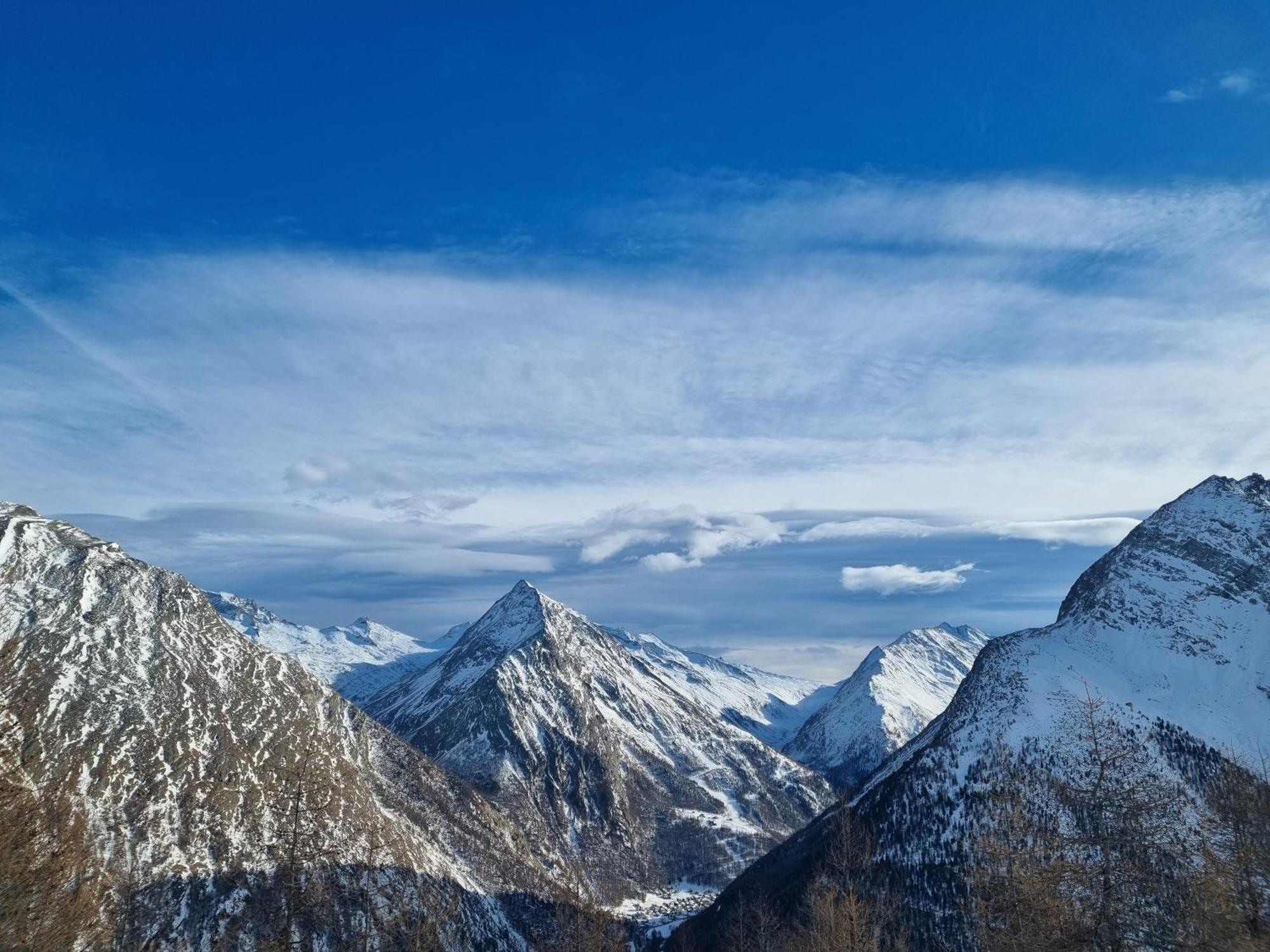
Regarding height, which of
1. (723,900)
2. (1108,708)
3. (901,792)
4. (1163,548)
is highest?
(1163,548)

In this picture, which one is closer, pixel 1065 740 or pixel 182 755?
pixel 1065 740

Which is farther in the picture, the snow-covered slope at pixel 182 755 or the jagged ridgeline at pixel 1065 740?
the snow-covered slope at pixel 182 755

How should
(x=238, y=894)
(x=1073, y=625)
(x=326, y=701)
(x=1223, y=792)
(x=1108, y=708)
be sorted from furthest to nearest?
(x=326, y=701)
(x=1073, y=625)
(x=1108, y=708)
(x=238, y=894)
(x=1223, y=792)

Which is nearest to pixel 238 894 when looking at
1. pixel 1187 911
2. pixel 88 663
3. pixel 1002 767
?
pixel 88 663

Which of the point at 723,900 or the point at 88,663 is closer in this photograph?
the point at 88,663

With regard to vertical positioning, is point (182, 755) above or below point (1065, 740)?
above

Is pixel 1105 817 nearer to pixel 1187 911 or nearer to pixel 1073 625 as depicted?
pixel 1187 911
